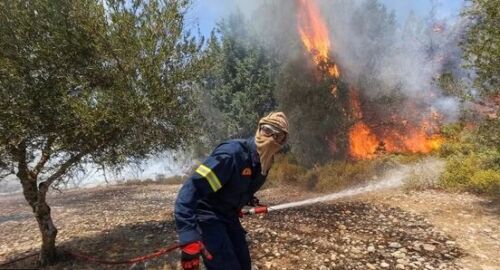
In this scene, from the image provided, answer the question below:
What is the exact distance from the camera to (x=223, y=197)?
197 inches

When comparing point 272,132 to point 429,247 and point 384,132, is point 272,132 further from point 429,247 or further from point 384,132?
point 384,132

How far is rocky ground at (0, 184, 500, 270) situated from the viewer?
28.5 ft

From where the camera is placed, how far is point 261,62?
31109mm

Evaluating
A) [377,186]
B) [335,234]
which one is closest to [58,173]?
[335,234]

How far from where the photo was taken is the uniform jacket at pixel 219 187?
4680mm

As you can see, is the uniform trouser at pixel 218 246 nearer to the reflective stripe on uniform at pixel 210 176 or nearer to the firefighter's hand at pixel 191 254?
the firefighter's hand at pixel 191 254

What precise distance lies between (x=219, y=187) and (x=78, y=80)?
537cm

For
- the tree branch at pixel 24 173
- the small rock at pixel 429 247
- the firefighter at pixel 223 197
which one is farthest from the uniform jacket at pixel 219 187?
the small rock at pixel 429 247

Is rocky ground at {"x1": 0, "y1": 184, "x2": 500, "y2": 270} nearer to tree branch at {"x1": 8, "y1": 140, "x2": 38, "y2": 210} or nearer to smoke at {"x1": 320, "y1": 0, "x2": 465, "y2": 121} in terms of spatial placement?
tree branch at {"x1": 8, "y1": 140, "x2": 38, "y2": 210}

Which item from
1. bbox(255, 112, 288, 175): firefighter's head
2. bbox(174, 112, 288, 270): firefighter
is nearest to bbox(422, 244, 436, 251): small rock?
bbox(174, 112, 288, 270): firefighter

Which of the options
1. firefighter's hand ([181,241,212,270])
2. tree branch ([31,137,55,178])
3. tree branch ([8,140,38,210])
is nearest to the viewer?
firefighter's hand ([181,241,212,270])

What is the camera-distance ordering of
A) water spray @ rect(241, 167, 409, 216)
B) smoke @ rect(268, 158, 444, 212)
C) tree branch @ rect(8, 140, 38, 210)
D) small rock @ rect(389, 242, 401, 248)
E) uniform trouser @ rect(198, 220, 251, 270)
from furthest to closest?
water spray @ rect(241, 167, 409, 216), smoke @ rect(268, 158, 444, 212), small rock @ rect(389, 242, 401, 248), tree branch @ rect(8, 140, 38, 210), uniform trouser @ rect(198, 220, 251, 270)

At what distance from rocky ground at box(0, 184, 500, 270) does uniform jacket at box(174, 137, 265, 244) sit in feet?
12.2

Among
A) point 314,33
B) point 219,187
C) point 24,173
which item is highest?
point 314,33
